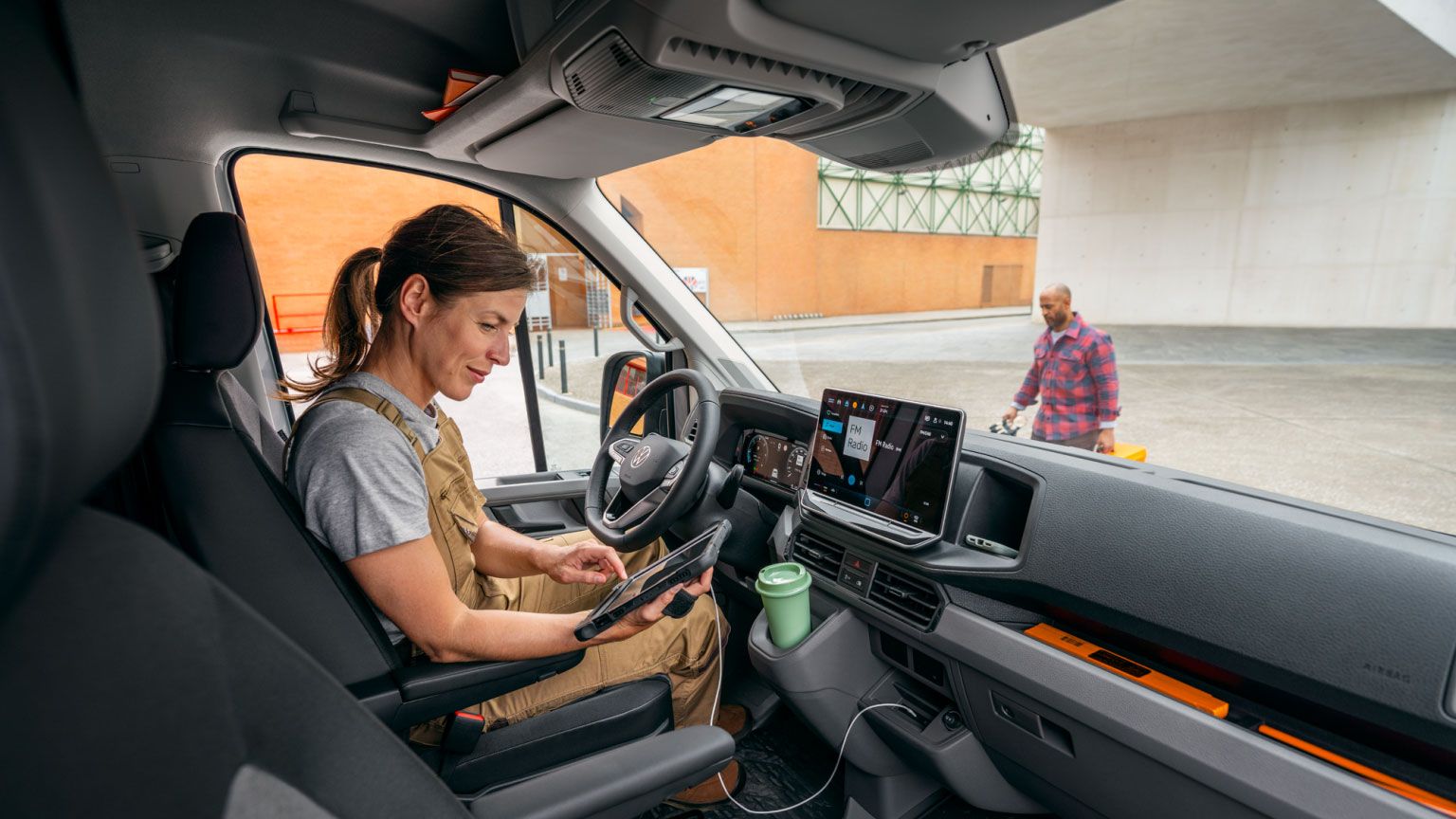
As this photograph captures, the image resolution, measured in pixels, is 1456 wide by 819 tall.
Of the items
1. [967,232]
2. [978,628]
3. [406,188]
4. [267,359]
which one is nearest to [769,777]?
[978,628]

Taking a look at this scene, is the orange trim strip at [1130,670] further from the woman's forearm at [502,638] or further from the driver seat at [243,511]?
the driver seat at [243,511]

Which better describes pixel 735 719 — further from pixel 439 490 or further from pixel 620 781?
pixel 439 490

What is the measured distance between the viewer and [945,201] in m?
20.5

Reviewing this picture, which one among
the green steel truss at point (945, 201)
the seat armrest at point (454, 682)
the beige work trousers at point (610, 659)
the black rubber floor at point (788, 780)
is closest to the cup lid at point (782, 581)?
the beige work trousers at point (610, 659)

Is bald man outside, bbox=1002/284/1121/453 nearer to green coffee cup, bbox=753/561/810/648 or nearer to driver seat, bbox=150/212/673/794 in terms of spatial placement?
green coffee cup, bbox=753/561/810/648

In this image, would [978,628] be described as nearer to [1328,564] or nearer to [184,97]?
[1328,564]

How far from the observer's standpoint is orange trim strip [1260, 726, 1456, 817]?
851mm

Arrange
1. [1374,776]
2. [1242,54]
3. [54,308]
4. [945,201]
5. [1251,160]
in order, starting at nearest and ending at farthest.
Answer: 1. [54,308]
2. [1374,776]
3. [1242,54]
4. [1251,160]
5. [945,201]

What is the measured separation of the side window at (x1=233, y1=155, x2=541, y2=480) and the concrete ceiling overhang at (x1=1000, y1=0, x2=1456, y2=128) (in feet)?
16.5

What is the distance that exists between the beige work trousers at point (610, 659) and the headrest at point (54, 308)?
1266 mm

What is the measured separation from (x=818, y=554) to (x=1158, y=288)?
50.0 feet

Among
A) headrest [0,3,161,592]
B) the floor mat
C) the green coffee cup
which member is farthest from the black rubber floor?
headrest [0,3,161,592]

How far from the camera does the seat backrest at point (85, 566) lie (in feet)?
1.05

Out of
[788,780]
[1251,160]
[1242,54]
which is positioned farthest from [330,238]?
[1251,160]
